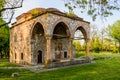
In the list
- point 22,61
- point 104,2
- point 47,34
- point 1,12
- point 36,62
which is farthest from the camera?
point 22,61

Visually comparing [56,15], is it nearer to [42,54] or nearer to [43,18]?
[43,18]

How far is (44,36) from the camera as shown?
2695 centimetres

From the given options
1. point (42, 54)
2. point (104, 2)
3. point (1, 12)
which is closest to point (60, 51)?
point (42, 54)

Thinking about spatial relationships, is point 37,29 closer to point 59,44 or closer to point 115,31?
point 59,44

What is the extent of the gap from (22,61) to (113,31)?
1498 inches

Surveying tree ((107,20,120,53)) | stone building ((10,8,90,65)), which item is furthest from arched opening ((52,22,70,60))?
tree ((107,20,120,53))

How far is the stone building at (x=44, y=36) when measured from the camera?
22.3 meters

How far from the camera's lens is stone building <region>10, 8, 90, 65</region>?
22297 mm

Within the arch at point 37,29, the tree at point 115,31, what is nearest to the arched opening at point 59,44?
the arch at point 37,29

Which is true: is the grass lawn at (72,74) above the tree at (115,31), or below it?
below

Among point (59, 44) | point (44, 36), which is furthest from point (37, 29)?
point (59, 44)

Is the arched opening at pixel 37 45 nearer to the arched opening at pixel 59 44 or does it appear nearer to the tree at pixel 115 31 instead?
the arched opening at pixel 59 44

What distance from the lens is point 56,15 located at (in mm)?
22891

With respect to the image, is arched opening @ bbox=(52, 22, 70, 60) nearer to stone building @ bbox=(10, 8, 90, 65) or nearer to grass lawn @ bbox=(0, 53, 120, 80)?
stone building @ bbox=(10, 8, 90, 65)
